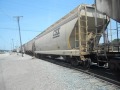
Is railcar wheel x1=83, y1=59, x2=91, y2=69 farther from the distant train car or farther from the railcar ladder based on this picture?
the railcar ladder

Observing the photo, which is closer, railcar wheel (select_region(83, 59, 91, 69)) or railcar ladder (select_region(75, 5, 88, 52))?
railcar wheel (select_region(83, 59, 91, 69))

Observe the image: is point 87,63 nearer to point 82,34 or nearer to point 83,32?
point 82,34

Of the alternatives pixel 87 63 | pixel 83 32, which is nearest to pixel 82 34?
pixel 83 32

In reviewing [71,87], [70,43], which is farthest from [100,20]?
[71,87]

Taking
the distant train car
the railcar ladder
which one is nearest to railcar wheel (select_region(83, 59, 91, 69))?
the distant train car

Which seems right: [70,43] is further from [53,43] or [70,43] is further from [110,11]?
[110,11]

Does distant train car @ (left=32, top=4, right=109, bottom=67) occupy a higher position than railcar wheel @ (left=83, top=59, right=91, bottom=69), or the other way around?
distant train car @ (left=32, top=4, right=109, bottom=67)

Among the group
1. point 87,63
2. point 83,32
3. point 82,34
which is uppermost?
point 83,32

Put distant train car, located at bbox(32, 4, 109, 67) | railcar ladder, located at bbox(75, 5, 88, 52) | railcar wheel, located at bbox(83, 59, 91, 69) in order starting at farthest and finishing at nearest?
railcar ladder, located at bbox(75, 5, 88, 52) → distant train car, located at bbox(32, 4, 109, 67) → railcar wheel, located at bbox(83, 59, 91, 69)

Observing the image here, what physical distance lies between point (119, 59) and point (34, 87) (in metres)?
3.78

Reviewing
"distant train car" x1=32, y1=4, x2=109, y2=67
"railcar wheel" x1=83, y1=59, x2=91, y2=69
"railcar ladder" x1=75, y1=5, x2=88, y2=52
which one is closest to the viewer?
"railcar wheel" x1=83, y1=59, x2=91, y2=69

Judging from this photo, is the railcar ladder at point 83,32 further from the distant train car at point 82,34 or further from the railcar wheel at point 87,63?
the railcar wheel at point 87,63

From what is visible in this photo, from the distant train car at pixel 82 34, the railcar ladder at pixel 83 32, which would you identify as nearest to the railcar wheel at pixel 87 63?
the distant train car at pixel 82 34

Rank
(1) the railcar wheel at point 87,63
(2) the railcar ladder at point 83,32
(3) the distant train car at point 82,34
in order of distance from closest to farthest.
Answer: (1) the railcar wheel at point 87,63, (3) the distant train car at point 82,34, (2) the railcar ladder at point 83,32
